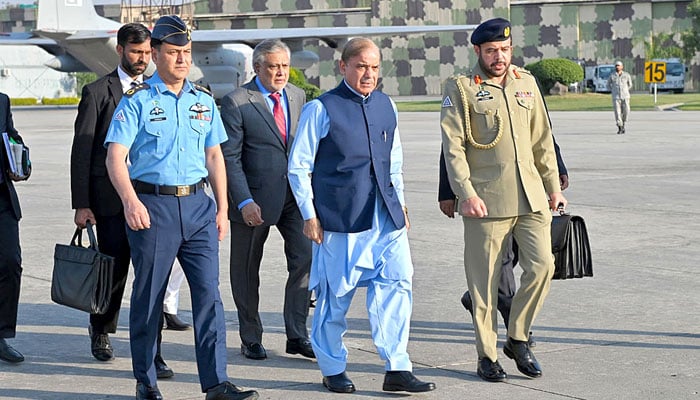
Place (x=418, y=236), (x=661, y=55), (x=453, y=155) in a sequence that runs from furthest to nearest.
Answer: (x=661, y=55)
(x=418, y=236)
(x=453, y=155)

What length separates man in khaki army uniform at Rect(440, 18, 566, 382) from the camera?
633cm

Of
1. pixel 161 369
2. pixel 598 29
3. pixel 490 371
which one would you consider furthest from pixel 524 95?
pixel 598 29

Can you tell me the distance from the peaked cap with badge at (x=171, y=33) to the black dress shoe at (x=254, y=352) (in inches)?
81.6

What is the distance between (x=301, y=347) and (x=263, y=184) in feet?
3.29

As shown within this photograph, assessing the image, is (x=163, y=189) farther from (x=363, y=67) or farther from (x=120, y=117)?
(x=363, y=67)

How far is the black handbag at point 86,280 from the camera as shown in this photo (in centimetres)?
647

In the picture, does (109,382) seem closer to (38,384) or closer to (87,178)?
(38,384)

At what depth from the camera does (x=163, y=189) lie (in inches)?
231

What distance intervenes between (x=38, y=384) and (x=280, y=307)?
2485 mm

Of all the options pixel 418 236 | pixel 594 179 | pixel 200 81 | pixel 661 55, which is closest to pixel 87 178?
pixel 418 236

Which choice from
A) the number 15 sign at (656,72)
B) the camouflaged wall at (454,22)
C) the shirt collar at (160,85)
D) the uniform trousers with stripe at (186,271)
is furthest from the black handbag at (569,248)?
the camouflaged wall at (454,22)

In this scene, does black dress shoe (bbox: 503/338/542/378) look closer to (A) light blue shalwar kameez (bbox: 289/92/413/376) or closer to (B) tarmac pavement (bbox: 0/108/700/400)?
(B) tarmac pavement (bbox: 0/108/700/400)

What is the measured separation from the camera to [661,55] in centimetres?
7300

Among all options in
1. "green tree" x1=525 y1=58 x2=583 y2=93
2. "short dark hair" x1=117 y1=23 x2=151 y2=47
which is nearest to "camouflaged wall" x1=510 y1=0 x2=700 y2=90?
"green tree" x1=525 y1=58 x2=583 y2=93
